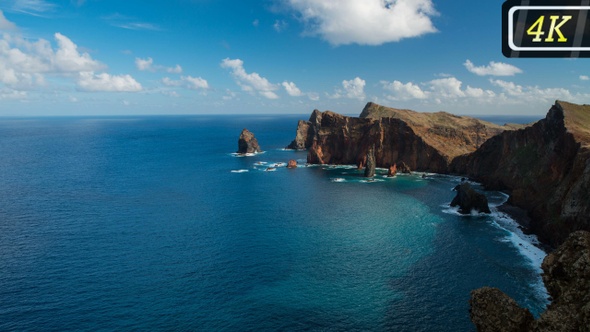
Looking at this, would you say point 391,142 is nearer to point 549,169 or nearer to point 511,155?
point 511,155

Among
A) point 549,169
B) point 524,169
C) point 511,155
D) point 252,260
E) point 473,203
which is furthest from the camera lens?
point 511,155

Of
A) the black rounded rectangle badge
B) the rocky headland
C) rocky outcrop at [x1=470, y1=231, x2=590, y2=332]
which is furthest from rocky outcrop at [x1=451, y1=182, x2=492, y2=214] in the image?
the black rounded rectangle badge

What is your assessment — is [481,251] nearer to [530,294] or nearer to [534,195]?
[530,294]

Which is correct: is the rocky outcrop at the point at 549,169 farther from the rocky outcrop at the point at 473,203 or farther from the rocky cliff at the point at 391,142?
the rocky cliff at the point at 391,142

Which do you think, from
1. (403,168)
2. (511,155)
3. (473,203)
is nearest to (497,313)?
(473,203)

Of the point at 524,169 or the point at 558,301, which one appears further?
the point at 524,169

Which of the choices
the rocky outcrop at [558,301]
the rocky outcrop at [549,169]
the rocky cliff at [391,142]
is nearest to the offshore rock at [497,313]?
the rocky outcrop at [558,301]
